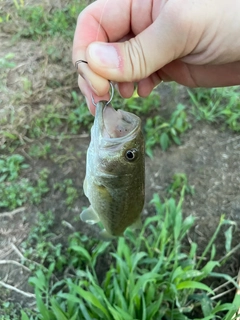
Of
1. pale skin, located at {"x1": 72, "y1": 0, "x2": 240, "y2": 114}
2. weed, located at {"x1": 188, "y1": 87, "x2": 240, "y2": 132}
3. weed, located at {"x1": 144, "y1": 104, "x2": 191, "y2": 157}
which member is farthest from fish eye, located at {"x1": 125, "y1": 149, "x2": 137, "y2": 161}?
weed, located at {"x1": 188, "y1": 87, "x2": 240, "y2": 132}

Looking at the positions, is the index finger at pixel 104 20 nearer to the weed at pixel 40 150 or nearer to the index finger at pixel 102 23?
the index finger at pixel 102 23

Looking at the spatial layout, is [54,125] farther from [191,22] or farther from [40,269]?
[191,22]

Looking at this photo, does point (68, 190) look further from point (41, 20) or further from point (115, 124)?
point (41, 20)

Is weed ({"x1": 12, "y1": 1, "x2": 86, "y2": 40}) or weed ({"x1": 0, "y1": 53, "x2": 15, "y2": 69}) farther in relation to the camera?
weed ({"x1": 12, "y1": 1, "x2": 86, "y2": 40})

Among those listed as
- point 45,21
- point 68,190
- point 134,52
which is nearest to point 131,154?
point 134,52

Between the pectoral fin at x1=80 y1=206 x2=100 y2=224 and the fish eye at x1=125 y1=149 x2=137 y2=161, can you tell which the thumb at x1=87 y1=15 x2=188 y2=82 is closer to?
the fish eye at x1=125 y1=149 x2=137 y2=161

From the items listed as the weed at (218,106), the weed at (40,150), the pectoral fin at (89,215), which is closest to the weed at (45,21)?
the weed at (40,150)

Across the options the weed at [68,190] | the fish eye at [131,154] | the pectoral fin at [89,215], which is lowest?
the weed at [68,190]
